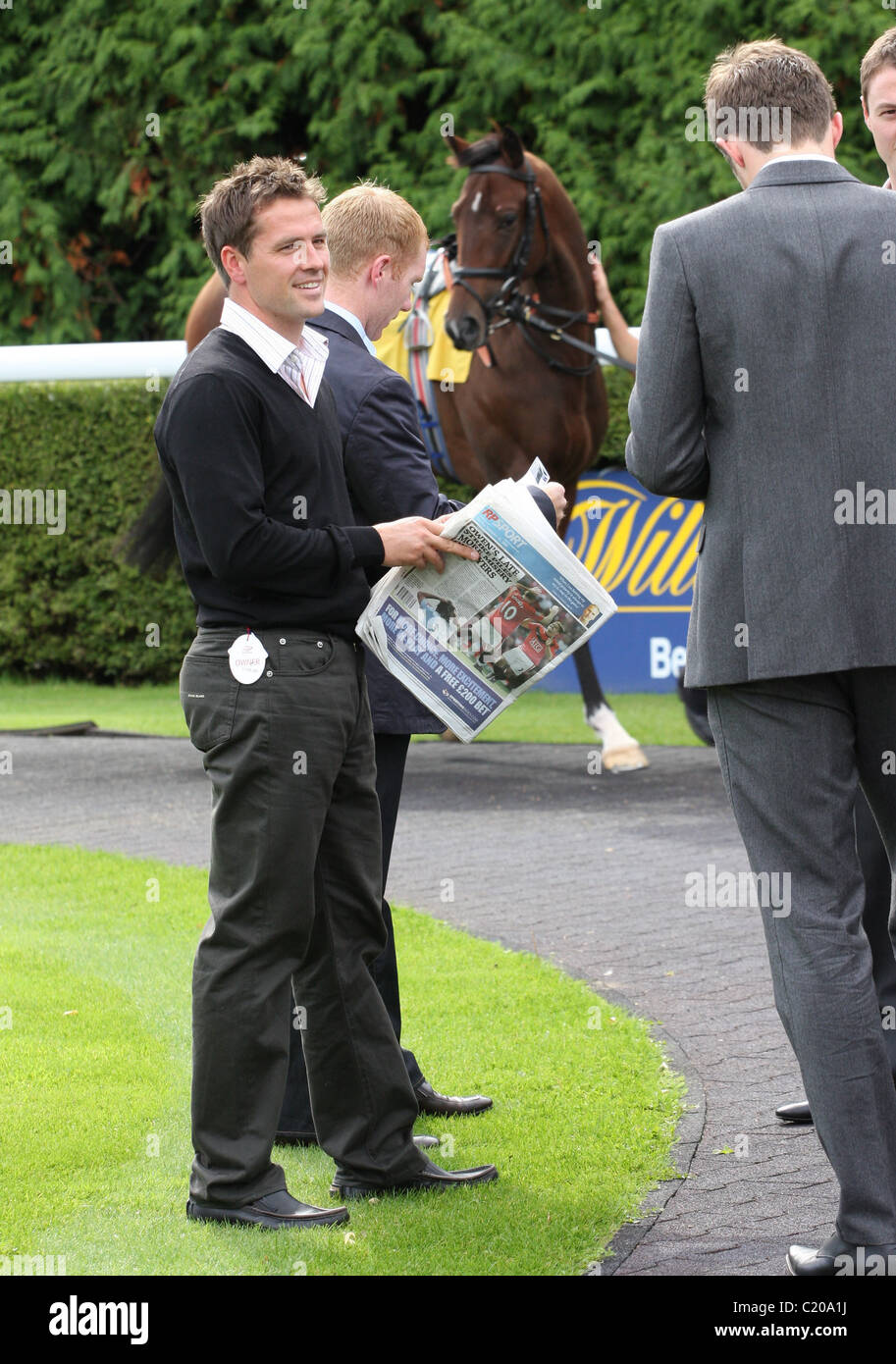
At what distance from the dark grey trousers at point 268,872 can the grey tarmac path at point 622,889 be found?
0.80 meters

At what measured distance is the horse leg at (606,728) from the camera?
408 inches

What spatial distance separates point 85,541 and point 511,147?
27.4 feet

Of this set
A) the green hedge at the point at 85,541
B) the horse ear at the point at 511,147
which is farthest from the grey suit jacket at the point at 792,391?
the green hedge at the point at 85,541

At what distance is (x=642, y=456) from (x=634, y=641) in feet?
Result: 37.1

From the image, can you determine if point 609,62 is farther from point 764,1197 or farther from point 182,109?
point 764,1197

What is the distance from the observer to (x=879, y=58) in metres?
4.42

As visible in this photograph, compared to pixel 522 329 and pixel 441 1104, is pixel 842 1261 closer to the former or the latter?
pixel 441 1104

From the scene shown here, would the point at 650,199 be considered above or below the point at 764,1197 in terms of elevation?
above

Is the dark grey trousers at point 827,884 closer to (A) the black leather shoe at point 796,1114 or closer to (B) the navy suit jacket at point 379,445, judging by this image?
(B) the navy suit jacket at point 379,445

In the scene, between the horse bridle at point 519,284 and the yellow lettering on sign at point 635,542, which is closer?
the horse bridle at point 519,284

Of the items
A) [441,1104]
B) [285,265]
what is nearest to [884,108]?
[285,265]

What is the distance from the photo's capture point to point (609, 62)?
17.4 meters

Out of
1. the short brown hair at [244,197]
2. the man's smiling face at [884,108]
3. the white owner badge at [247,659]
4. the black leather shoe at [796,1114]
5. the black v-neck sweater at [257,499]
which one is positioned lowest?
the black leather shoe at [796,1114]
